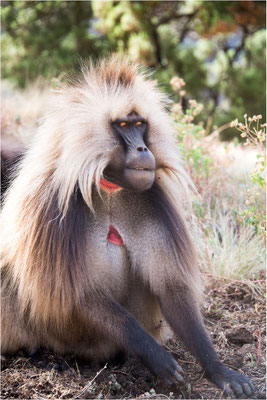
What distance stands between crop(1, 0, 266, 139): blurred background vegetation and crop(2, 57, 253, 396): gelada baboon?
26.2 feet

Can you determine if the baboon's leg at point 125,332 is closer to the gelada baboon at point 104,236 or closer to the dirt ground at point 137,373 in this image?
the gelada baboon at point 104,236

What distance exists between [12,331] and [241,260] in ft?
6.07

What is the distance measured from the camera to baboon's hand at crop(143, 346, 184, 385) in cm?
272

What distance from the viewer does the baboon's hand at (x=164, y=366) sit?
107 inches

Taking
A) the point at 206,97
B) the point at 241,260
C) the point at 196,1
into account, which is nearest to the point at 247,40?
the point at 206,97

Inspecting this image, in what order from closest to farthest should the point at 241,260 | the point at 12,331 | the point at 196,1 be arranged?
the point at 12,331
the point at 241,260
the point at 196,1

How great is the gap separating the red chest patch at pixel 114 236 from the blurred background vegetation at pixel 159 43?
8119mm

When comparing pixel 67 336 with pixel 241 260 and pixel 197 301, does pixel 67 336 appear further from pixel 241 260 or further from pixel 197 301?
pixel 241 260

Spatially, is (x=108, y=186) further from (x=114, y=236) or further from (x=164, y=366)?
(x=164, y=366)

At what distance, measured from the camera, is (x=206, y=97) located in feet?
40.9

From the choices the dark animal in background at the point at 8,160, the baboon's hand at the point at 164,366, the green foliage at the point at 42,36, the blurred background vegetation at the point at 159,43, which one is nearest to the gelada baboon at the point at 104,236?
the baboon's hand at the point at 164,366

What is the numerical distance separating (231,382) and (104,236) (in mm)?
971

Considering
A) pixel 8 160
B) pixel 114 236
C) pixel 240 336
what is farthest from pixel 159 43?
pixel 114 236

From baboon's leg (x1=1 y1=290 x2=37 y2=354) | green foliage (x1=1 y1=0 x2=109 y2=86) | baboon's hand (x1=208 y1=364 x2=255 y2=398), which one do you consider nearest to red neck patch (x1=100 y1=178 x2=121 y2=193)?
baboon's leg (x1=1 y1=290 x2=37 y2=354)
